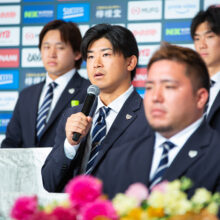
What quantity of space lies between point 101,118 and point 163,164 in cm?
93

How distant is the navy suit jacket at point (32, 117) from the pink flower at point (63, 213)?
242cm

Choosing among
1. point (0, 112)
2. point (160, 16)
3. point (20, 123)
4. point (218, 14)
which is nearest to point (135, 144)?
point (218, 14)

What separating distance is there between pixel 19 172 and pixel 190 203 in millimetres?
1953

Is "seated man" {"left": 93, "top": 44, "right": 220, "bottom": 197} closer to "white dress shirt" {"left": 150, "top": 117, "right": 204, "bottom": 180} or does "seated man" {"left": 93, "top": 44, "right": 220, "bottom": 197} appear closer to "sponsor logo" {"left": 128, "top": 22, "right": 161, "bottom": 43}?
"white dress shirt" {"left": 150, "top": 117, "right": 204, "bottom": 180}

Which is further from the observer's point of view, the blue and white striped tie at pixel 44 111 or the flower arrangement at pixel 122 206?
the blue and white striped tie at pixel 44 111

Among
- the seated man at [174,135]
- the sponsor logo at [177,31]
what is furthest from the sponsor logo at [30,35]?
the seated man at [174,135]

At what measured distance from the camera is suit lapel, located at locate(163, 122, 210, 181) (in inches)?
68.7

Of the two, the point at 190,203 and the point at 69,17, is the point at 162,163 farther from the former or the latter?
the point at 69,17

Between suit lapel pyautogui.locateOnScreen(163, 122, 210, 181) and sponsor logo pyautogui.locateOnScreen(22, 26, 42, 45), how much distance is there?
11.4 feet

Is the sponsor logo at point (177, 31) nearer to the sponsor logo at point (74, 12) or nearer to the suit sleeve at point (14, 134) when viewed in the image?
the sponsor logo at point (74, 12)

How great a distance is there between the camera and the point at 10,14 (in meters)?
5.09

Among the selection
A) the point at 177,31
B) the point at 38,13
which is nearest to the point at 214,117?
the point at 177,31

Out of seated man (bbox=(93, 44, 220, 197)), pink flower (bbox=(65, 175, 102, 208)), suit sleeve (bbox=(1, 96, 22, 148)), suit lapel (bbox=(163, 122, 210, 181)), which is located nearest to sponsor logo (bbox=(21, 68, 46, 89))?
suit sleeve (bbox=(1, 96, 22, 148))

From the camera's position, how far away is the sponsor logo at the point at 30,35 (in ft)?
16.5
